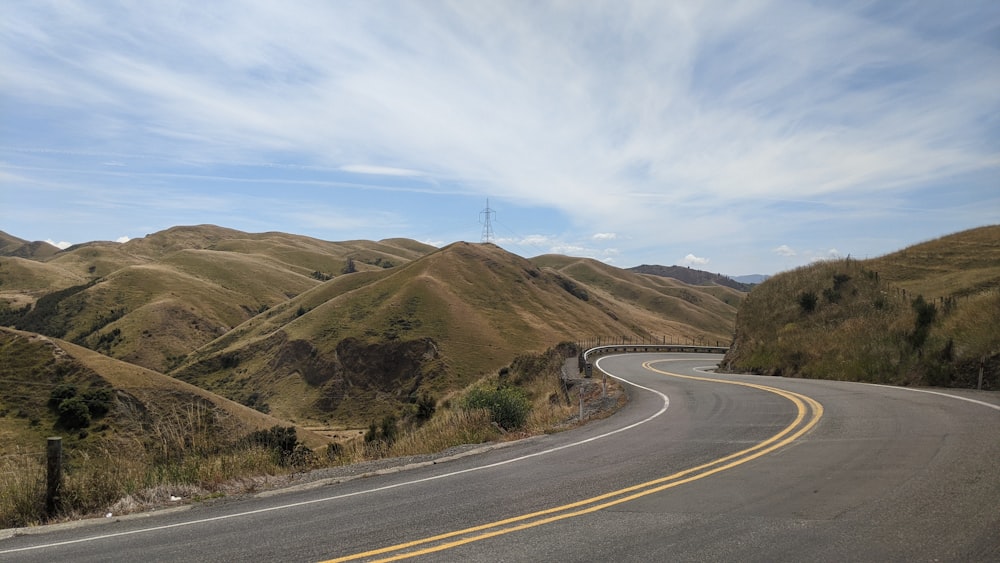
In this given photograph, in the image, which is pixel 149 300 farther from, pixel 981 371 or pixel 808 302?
pixel 981 371

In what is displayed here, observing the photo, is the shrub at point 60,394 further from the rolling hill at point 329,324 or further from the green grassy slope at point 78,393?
the rolling hill at point 329,324

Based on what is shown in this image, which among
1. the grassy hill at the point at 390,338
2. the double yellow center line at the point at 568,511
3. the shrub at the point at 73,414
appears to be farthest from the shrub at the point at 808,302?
the shrub at the point at 73,414

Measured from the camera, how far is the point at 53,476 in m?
7.69

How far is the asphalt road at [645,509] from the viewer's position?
16.3 feet

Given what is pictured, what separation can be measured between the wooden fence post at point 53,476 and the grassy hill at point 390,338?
58.2 m

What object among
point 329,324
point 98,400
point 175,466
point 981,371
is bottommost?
point 98,400

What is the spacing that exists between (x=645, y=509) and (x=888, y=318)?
73.6 ft

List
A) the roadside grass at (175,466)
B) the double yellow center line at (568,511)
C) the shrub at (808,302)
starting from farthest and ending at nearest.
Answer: the shrub at (808,302) → the roadside grass at (175,466) → the double yellow center line at (568,511)

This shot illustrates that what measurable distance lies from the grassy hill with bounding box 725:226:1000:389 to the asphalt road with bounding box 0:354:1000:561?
887cm

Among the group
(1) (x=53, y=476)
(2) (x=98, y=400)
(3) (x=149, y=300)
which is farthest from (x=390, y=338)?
(1) (x=53, y=476)

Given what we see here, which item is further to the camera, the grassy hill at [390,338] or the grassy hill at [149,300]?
the grassy hill at [149,300]

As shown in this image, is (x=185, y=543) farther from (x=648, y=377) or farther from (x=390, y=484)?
(x=648, y=377)

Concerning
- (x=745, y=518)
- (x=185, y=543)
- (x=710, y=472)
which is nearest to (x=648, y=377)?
(x=710, y=472)

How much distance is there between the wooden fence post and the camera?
762 centimetres
